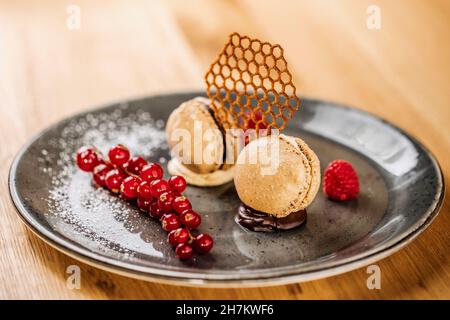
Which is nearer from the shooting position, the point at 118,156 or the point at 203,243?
the point at 203,243

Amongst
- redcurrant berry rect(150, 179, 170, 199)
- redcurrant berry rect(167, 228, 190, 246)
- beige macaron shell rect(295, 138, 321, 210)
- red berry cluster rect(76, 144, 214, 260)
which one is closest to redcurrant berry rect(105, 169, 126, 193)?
red berry cluster rect(76, 144, 214, 260)

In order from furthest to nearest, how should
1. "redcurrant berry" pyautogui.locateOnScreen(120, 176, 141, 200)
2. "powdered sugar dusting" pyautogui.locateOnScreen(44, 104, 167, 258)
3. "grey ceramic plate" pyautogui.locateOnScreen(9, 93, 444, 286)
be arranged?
"redcurrant berry" pyautogui.locateOnScreen(120, 176, 141, 200) → "powdered sugar dusting" pyautogui.locateOnScreen(44, 104, 167, 258) → "grey ceramic plate" pyautogui.locateOnScreen(9, 93, 444, 286)

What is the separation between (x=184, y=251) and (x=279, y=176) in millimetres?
254

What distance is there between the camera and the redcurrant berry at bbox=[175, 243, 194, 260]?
1166 millimetres

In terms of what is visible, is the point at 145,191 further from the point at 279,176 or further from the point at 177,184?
the point at 279,176

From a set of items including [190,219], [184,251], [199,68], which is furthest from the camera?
[199,68]

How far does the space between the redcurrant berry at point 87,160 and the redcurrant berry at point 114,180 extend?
0.23 feet

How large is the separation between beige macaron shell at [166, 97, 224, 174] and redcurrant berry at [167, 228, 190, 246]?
1.07 feet

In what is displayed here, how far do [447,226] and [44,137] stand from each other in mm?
937

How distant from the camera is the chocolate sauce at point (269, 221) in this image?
4.27 ft

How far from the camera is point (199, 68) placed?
2160mm

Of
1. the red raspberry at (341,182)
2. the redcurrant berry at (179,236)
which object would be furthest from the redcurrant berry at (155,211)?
the red raspberry at (341,182)

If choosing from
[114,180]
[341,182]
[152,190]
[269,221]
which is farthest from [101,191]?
[341,182]

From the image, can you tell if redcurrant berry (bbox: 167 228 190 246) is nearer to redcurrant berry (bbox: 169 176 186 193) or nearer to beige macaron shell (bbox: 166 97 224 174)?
redcurrant berry (bbox: 169 176 186 193)
